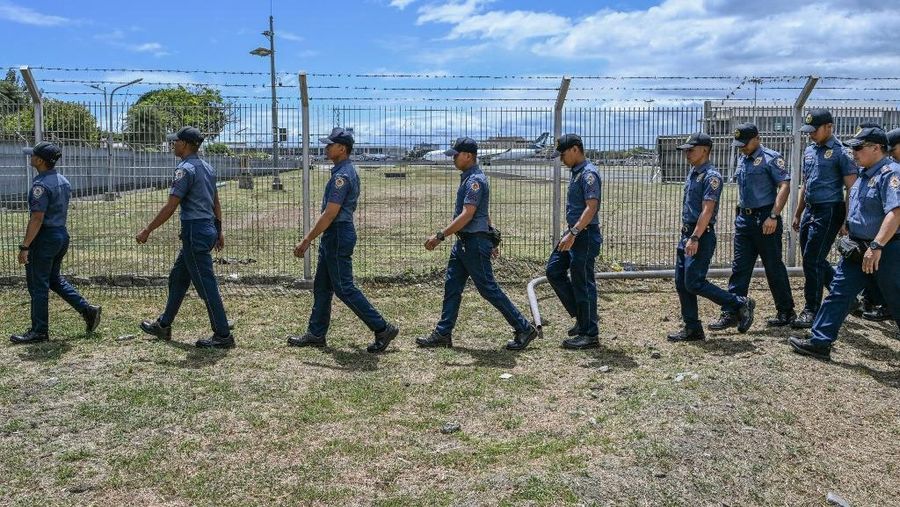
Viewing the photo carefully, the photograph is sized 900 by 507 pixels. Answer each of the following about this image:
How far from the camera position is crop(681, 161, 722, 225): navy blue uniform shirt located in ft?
22.1

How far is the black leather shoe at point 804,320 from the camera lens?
7473 mm

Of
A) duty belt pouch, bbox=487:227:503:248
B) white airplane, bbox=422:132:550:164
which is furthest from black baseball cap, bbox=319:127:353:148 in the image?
white airplane, bbox=422:132:550:164

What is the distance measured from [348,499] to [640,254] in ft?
24.6

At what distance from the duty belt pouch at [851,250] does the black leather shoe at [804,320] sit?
147 centimetres

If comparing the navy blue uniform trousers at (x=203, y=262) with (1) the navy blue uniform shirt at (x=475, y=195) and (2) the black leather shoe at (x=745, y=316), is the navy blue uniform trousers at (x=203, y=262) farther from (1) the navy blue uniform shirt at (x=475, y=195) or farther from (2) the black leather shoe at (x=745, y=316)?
(2) the black leather shoe at (x=745, y=316)

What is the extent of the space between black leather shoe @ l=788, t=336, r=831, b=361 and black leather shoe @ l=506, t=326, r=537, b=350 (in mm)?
2098

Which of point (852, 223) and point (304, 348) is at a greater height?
point (852, 223)

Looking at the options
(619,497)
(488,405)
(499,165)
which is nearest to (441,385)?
(488,405)

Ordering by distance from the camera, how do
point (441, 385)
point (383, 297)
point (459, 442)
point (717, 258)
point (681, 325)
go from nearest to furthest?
point (459, 442) → point (441, 385) → point (681, 325) → point (383, 297) → point (717, 258)

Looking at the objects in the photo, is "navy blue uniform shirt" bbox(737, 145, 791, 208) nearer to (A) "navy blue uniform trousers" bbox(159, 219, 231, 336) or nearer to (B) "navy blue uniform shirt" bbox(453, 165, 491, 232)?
(B) "navy blue uniform shirt" bbox(453, 165, 491, 232)

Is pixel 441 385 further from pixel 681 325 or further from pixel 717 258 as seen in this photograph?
pixel 717 258

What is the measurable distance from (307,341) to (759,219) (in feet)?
13.9

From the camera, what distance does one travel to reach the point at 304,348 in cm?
700

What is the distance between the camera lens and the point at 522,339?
6.98 metres
